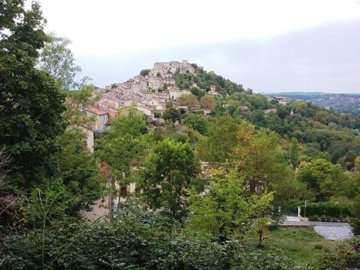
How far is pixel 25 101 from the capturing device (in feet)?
35.1

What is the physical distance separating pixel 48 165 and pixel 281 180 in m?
14.1

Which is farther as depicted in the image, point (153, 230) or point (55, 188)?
point (55, 188)

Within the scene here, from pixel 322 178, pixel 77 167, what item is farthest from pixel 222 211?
pixel 322 178

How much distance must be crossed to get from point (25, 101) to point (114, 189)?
24.9 feet

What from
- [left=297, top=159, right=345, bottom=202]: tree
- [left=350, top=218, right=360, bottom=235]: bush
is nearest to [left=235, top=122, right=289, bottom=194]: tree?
[left=350, top=218, right=360, bottom=235]: bush

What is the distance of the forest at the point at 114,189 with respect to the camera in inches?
262

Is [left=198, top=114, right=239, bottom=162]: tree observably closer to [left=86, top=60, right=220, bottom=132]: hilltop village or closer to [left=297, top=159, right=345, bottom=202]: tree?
[left=297, top=159, right=345, bottom=202]: tree

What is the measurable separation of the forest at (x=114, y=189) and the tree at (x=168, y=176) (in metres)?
0.06

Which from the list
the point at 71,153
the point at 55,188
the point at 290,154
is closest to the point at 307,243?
the point at 71,153

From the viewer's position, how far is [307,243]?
24938 millimetres

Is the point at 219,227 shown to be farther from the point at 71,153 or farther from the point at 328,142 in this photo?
the point at 328,142

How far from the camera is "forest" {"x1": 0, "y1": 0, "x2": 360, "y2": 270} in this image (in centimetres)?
666

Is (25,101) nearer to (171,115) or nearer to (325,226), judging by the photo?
(325,226)

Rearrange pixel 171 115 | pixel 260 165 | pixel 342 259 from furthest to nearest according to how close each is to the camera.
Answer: pixel 171 115 → pixel 260 165 → pixel 342 259
